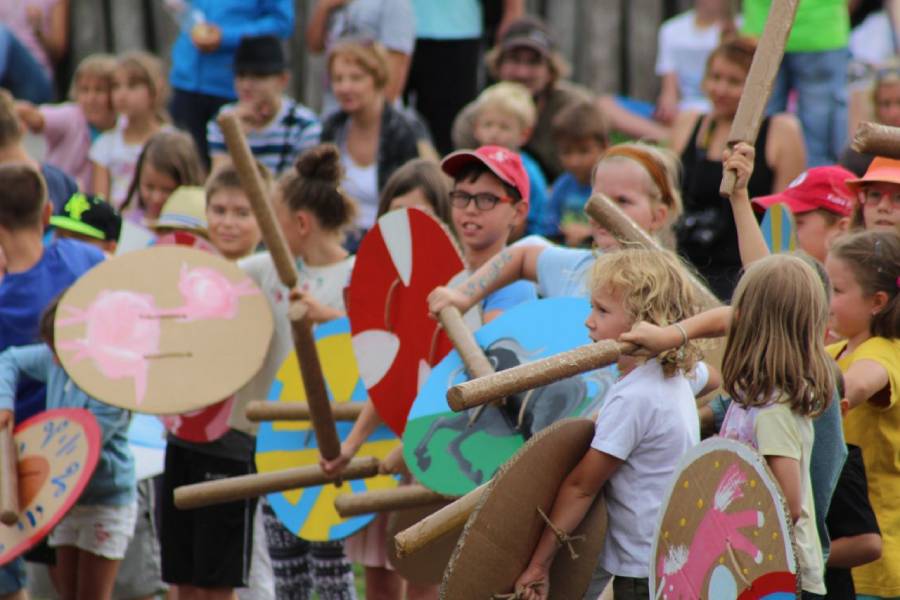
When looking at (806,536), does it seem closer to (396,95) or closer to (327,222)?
(327,222)

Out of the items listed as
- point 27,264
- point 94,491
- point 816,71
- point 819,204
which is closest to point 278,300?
point 94,491

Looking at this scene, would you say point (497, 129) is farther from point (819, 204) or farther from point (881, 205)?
point (881, 205)

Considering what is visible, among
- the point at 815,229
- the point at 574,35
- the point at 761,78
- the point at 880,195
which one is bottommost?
the point at 574,35

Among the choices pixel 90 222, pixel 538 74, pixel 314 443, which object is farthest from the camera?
pixel 538 74

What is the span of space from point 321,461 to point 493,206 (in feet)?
2.87

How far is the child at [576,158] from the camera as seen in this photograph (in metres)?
6.82

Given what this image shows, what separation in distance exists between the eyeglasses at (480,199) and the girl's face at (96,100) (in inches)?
162

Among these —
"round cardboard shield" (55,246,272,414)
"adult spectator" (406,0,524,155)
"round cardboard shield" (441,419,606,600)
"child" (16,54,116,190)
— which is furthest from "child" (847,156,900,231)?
"child" (16,54,116,190)

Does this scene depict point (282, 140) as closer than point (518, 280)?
No

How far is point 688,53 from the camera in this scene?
343 inches

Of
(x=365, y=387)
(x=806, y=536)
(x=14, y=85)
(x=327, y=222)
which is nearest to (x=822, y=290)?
(x=806, y=536)

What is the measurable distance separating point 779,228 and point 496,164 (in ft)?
2.67

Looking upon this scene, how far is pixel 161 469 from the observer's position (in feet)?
19.4

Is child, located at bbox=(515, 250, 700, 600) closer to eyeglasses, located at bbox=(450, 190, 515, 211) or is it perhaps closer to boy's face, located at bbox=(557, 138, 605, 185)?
eyeglasses, located at bbox=(450, 190, 515, 211)
